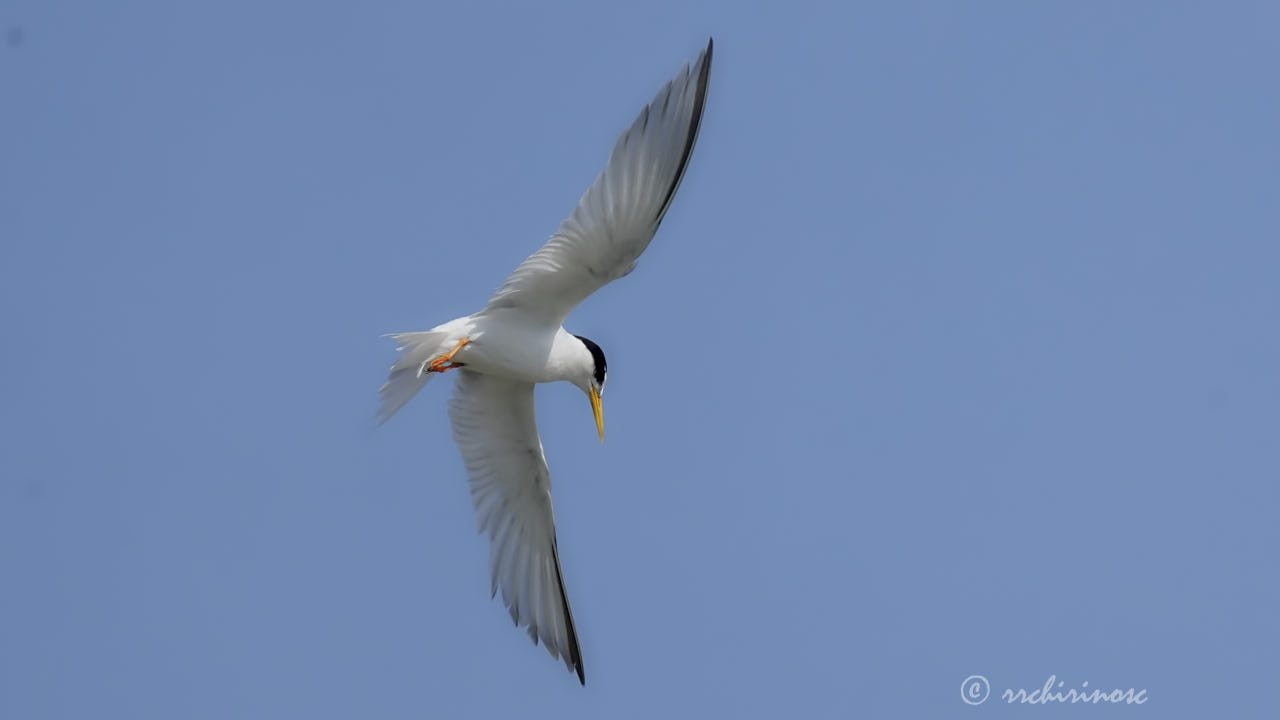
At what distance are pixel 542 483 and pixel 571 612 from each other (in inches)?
31.6

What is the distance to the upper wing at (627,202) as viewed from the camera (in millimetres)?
7273

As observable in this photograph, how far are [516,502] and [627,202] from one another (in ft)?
8.89

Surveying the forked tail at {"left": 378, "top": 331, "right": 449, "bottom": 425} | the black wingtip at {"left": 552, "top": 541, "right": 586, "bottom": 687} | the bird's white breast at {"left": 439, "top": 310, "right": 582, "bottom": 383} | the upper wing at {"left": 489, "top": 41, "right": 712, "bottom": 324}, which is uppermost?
the upper wing at {"left": 489, "top": 41, "right": 712, "bottom": 324}

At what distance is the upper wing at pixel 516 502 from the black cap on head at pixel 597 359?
1.57ft

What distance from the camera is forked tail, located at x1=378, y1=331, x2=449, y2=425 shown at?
798 centimetres

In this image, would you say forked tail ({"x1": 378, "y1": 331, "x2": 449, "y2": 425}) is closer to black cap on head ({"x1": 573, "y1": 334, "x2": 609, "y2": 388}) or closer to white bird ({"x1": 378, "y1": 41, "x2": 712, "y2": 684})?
white bird ({"x1": 378, "y1": 41, "x2": 712, "y2": 684})

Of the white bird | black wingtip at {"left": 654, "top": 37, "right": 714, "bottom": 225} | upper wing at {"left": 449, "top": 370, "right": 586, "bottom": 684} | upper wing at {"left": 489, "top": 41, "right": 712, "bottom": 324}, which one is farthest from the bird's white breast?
black wingtip at {"left": 654, "top": 37, "right": 714, "bottom": 225}

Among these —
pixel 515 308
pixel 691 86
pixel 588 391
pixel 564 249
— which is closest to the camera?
pixel 691 86

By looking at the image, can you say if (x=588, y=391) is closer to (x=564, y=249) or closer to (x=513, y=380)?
(x=513, y=380)

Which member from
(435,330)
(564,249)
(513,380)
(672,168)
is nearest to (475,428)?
(513,380)

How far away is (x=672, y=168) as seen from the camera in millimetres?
7324

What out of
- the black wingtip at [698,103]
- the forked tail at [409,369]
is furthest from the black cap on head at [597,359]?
the black wingtip at [698,103]

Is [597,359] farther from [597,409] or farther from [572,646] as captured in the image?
[572,646]

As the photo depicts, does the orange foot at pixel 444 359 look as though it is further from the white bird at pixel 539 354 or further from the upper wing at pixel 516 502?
the upper wing at pixel 516 502
